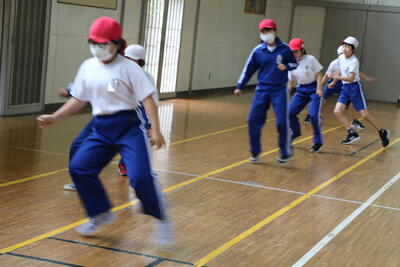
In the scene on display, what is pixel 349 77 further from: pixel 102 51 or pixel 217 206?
pixel 102 51

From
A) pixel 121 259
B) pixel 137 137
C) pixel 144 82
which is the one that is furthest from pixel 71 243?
pixel 144 82

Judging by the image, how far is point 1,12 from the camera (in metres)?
11.3

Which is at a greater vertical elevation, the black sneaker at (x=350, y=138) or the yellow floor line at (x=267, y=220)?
the black sneaker at (x=350, y=138)

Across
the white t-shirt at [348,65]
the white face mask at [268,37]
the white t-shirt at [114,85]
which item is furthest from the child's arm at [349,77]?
the white t-shirt at [114,85]

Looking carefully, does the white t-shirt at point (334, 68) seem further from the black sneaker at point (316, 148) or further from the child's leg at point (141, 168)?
the child's leg at point (141, 168)

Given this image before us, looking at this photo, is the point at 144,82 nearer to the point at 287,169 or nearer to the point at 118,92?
the point at 118,92

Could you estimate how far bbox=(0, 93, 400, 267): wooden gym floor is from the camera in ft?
17.4

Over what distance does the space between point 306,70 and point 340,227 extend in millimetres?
4209

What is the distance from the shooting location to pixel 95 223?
5.44 metres

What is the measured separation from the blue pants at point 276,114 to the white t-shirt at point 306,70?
1.20 m

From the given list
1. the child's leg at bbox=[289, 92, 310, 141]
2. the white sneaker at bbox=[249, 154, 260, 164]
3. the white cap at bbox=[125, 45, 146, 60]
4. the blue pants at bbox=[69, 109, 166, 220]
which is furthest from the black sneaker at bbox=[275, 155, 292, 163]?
the blue pants at bbox=[69, 109, 166, 220]

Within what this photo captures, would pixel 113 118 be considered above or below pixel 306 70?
below

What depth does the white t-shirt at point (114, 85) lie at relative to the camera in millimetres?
5027

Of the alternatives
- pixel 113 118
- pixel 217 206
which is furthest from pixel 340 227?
pixel 113 118
